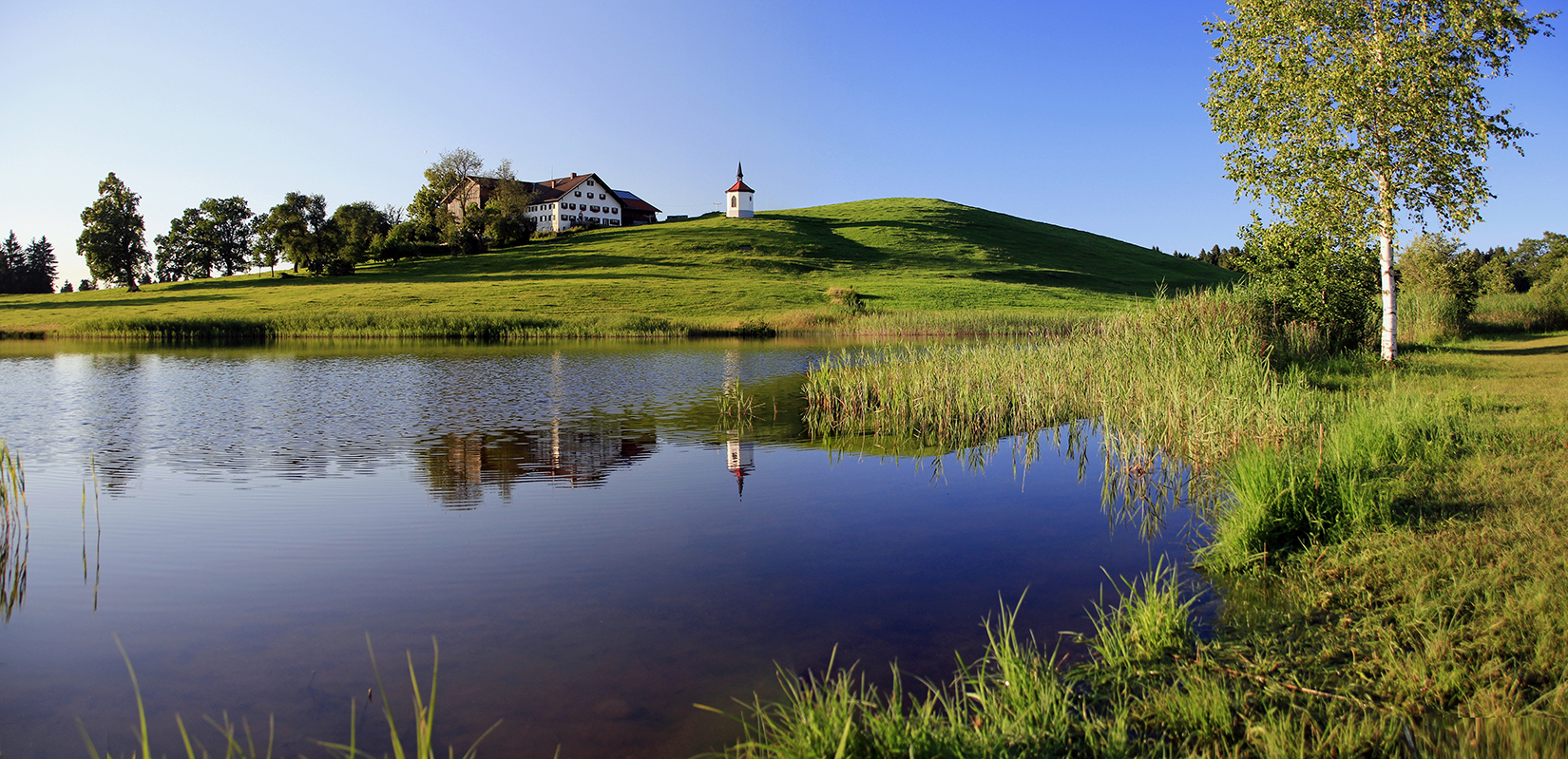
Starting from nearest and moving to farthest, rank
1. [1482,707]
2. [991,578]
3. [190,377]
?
[1482,707], [991,578], [190,377]

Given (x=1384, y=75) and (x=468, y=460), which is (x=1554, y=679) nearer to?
(x=468, y=460)

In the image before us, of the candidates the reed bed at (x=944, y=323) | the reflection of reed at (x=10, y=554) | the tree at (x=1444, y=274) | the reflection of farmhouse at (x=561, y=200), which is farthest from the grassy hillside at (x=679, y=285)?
the reflection of reed at (x=10, y=554)

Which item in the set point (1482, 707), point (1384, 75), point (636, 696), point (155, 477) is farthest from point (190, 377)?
point (1384, 75)

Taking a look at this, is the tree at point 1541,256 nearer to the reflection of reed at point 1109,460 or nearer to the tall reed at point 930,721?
the reflection of reed at point 1109,460

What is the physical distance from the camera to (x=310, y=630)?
6.30 meters

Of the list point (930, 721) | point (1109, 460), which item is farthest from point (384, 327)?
point (930, 721)

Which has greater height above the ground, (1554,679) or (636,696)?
(1554,679)

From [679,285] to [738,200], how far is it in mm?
43430

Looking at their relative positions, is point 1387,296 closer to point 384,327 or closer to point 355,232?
point 384,327

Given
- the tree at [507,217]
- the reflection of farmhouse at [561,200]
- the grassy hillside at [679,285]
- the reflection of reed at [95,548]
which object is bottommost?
the reflection of reed at [95,548]

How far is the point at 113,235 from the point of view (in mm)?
73625

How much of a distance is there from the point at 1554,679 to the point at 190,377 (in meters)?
30.3

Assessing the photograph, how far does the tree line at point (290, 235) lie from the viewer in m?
72.4

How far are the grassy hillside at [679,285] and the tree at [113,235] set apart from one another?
10.7ft
